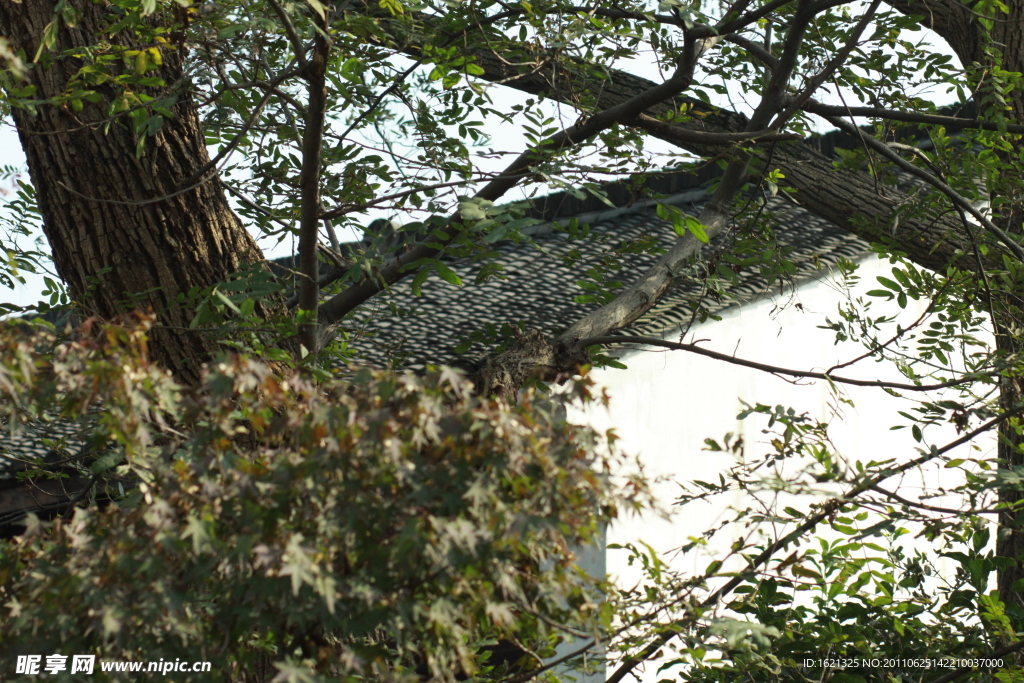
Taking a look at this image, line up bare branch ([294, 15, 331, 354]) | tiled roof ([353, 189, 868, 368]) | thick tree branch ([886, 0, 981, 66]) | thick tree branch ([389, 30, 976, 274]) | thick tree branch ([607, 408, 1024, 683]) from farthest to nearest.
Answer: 1. tiled roof ([353, 189, 868, 368])
2. thick tree branch ([886, 0, 981, 66])
3. thick tree branch ([389, 30, 976, 274])
4. bare branch ([294, 15, 331, 354])
5. thick tree branch ([607, 408, 1024, 683])

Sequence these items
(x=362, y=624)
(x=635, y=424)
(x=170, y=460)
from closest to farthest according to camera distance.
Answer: (x=362, y=624), (x=170, y=460), (x=635, y=424)

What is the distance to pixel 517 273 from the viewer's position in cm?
543

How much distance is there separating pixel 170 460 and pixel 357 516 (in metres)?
0.42

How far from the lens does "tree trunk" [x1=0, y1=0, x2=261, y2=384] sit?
2324 millimetres

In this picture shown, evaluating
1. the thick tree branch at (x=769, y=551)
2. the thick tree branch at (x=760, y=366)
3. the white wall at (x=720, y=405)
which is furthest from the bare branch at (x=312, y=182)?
the white wall at (x=720, y=405)

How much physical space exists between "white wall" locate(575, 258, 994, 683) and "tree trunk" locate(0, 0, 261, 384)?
266 cm

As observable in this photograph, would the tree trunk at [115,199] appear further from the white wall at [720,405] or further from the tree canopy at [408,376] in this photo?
the white wall at [720,405]

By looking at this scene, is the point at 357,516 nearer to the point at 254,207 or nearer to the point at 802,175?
the point at 254,207

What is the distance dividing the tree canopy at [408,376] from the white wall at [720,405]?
1818mm

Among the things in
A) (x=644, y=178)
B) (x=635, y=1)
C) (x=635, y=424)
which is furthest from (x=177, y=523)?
(x=635, y=424)

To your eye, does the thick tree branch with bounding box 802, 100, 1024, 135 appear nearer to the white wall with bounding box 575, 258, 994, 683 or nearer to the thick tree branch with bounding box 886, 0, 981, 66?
the thick tree branch with bounding box 886, 0, 981, 66

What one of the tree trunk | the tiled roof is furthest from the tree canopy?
the tiled roof

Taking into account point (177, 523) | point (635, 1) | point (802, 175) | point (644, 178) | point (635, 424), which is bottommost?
point (177, 523)

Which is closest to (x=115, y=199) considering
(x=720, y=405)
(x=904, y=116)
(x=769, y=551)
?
(x=769, y=551)
